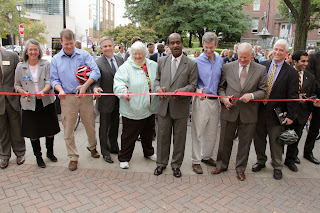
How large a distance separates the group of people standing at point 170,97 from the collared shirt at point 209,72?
2 cm

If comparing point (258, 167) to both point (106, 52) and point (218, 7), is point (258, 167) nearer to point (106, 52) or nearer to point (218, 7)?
point (106, 52)

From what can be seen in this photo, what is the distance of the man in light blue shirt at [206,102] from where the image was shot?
4.10 metres

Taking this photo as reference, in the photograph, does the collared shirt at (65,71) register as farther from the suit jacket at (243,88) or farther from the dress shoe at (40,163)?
the suit jacket at (243,88)

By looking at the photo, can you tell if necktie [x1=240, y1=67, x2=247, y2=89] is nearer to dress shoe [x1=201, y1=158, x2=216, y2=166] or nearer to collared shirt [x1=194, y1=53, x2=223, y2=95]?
collared shirt [x1=194, y1=53, x2=223, y2=95]

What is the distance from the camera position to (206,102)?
425cm

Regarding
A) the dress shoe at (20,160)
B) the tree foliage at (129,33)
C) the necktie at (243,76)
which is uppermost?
the tree foliage at (129,33)

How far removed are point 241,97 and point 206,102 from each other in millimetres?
610

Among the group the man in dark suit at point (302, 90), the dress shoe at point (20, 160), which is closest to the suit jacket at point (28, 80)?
the dress shoe at point (20, 160)

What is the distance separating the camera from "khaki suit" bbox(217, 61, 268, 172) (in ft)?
12.8

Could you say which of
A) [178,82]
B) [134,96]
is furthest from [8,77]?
[178,82]

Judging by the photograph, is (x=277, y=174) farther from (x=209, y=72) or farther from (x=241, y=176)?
(x=209, y=72)

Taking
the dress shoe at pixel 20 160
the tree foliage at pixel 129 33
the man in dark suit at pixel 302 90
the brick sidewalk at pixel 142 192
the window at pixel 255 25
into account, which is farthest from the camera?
the window at pixel 255 25

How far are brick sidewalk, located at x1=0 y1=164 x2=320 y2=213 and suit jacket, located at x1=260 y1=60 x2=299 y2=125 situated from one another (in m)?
1.08

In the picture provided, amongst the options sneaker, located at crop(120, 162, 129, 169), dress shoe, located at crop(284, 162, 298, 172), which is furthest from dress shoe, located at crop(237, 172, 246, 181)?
sneaker, located at crop(120, 162, 129, 169)
